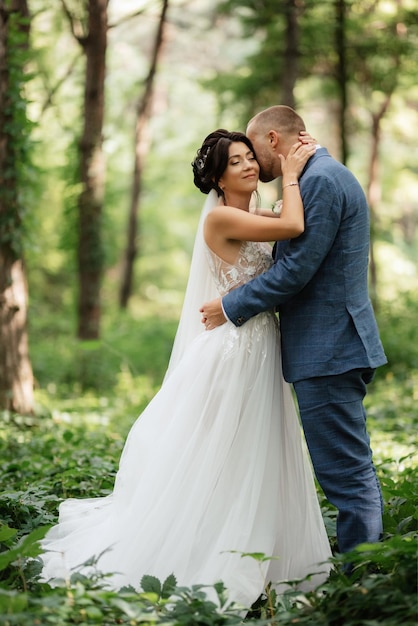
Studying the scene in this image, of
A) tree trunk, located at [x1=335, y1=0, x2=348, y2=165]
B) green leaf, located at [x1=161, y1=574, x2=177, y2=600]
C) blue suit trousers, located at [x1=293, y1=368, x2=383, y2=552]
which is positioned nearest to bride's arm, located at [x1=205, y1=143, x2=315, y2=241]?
blue suit trousers, located at [x1=293, y1=368, x2=383, y2=552]

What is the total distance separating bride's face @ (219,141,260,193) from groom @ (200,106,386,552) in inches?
11.2

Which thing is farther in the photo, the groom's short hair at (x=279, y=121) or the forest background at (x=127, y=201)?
the forest background at (x=127, y=201)

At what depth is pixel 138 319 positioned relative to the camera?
71.4 ft

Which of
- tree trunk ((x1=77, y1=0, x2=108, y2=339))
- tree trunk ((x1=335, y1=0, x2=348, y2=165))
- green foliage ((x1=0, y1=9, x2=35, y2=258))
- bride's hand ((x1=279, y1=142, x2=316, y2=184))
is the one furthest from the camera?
tree trunk ((x1=335, y1=0, x2=348, y2=165))

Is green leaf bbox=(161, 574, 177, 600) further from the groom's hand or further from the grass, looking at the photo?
the groom's hand

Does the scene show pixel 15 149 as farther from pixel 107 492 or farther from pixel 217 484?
pixel 217 484

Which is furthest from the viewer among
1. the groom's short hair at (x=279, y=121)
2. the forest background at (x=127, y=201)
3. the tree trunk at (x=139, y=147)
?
the tree trunk at (x=139, y=147)

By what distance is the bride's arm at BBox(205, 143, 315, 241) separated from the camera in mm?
3783

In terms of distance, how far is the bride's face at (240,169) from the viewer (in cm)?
408

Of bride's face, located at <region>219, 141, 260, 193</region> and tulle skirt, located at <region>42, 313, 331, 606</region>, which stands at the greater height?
bride's face, located at <region>219, 141, 260, 193</region>

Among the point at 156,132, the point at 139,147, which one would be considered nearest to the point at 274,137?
the point at 139,147

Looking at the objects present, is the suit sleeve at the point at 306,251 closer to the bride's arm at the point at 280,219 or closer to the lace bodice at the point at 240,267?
the bride's arm at the point at 280,219

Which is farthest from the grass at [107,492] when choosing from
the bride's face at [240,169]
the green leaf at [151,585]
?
the bride's face at [240,169]

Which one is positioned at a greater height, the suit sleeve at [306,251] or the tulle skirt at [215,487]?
the suit sleeve at [306,251]
